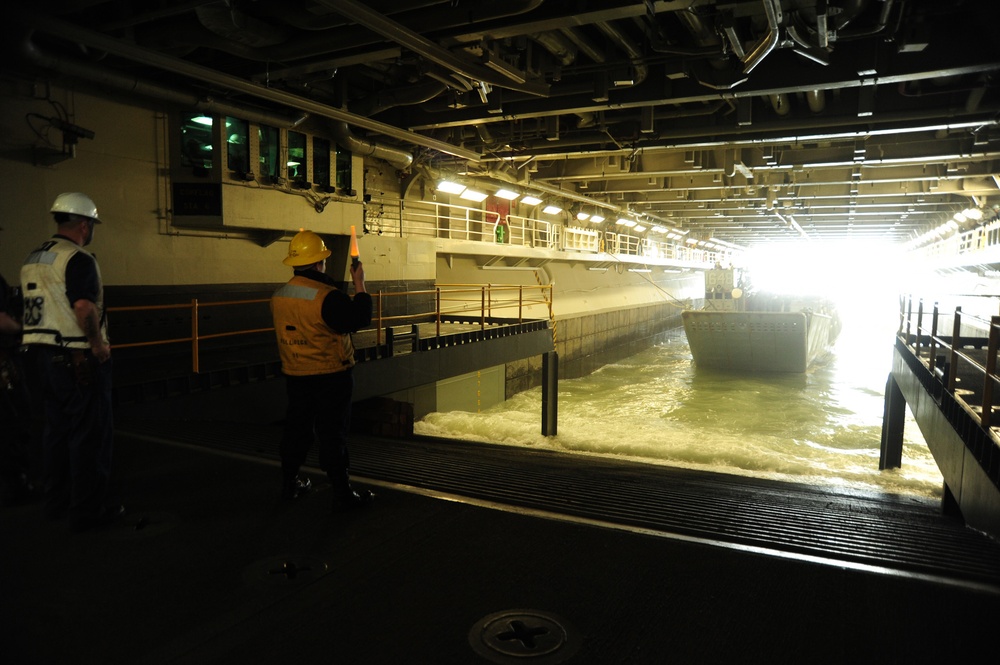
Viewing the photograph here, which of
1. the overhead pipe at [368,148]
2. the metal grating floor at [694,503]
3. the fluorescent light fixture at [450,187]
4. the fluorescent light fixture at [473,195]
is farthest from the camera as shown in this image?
the fluorescent light fixture at [473,195]

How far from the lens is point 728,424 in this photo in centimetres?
1526

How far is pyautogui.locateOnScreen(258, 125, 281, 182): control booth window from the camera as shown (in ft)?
32.8

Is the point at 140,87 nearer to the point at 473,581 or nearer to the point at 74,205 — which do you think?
the point at 74,205

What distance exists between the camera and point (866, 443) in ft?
44.1

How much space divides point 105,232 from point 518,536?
24.7 feet

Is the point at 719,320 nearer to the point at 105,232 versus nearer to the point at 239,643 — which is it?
the point at 105,232

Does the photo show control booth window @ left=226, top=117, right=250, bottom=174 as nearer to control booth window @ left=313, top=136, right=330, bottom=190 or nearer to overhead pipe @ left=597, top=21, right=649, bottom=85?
control booth window @ left=313, top=136, right=330, bottom=190

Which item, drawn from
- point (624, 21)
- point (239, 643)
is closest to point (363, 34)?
point (624, 21)

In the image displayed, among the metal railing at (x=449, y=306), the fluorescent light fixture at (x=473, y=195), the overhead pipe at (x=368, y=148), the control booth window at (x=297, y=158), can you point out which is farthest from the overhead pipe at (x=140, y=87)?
the fluorescent light fixture at (x=473, y=195)

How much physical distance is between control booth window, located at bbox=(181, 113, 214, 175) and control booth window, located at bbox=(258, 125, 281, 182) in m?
0.92

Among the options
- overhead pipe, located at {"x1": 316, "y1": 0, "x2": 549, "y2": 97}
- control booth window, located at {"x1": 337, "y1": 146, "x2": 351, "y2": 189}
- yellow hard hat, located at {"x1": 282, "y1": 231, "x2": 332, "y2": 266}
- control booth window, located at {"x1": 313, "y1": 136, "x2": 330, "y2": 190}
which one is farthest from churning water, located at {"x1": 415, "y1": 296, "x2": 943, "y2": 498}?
yellow hard hat, located at {"x1": 282, "y1": 231, "x2": 332, "y2": 266}

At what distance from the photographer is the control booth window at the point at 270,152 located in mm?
10000

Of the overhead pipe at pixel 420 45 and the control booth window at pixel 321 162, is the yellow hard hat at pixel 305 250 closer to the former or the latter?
the overhead pipe at pixel 420 45

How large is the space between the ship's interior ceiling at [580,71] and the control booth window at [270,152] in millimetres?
433
